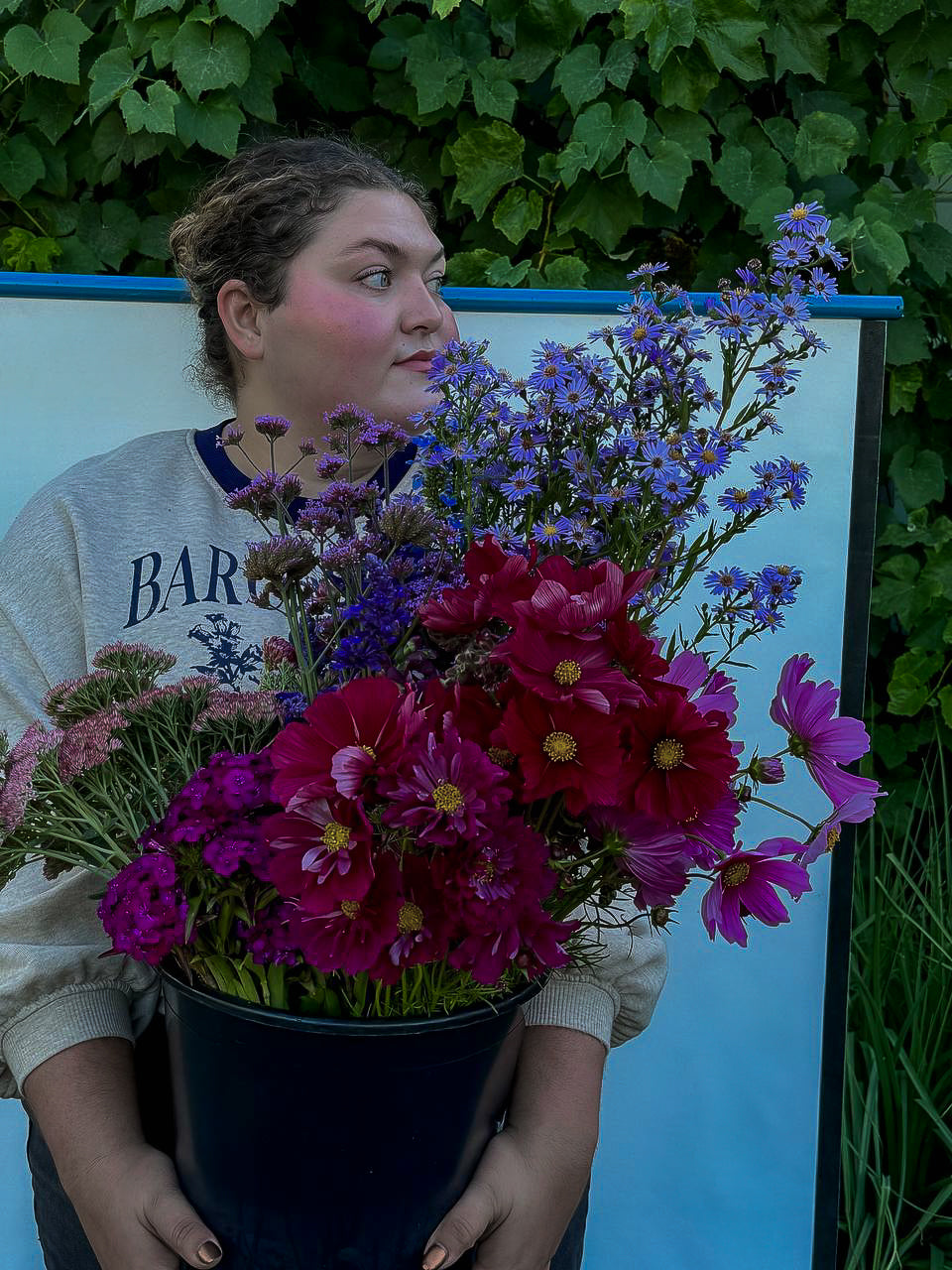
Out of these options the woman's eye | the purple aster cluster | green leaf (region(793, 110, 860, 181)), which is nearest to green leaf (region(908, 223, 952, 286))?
green leaf (region(793, 110, 860, 181))

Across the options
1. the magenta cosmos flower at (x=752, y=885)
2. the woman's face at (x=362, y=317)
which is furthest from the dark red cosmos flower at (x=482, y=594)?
the woman's face at (x=362, y=317)

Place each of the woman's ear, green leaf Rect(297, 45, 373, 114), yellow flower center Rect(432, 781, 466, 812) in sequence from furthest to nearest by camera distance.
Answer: green leaf Rect(297, 45, 373, 114) → the woman's ear → yellow flower center Rect(432, 781, 466, 812)

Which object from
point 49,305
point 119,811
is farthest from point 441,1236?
point 49,305

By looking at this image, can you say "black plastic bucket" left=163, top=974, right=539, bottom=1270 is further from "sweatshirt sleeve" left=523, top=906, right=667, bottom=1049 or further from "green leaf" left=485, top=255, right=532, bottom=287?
"green leaf" left=485, top=255, right=532, bottom=287

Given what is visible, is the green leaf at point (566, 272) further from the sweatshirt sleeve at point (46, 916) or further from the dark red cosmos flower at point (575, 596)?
the dark red cosmos flower at point (575, 596)

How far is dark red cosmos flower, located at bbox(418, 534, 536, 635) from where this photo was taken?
0.72m

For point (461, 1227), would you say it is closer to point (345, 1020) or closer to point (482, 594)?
point (345, 1020)

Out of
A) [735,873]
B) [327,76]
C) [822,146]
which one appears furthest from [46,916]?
[822,146]

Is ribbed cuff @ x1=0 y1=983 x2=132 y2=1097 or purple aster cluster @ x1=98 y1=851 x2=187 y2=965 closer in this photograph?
purple aster cluster @ x1=98 y1=851 x2=187 y2=965

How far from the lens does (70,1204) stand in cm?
118

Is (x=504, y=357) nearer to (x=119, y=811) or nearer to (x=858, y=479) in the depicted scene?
(x=858, y=479)

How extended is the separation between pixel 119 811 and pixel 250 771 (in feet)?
0.37

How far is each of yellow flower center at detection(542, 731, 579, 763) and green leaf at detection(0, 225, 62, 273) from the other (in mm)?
1701

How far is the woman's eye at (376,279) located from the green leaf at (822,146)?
876 millimetres
